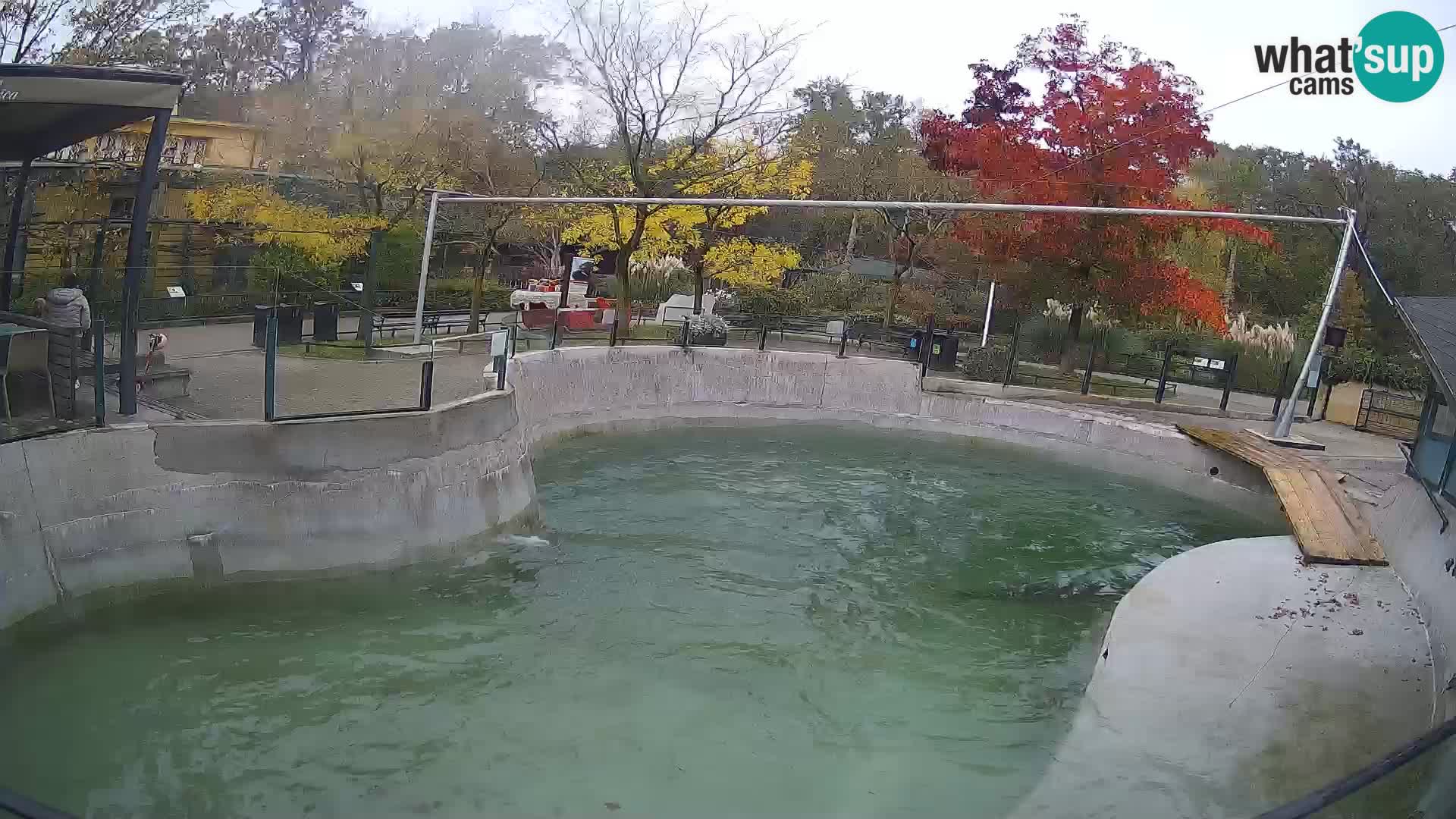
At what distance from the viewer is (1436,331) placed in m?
9.24

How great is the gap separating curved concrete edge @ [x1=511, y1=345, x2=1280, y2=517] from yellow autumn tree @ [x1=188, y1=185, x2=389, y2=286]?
4970mm

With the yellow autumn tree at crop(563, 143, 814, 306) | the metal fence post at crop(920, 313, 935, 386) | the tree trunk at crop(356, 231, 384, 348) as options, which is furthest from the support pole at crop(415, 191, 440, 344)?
the metal fence post at crop(920, 313, 935, 386)

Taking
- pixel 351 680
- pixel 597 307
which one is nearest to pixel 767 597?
pixel 351 680

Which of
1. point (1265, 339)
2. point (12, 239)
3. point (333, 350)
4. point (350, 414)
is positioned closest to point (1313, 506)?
point (350, 414)

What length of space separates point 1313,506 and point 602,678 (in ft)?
30.0

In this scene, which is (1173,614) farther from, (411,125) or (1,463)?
(411,125)

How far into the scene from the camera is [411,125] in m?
Result: 21.4

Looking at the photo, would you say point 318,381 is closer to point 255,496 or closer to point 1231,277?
point 255,496

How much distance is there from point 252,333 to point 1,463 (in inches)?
220

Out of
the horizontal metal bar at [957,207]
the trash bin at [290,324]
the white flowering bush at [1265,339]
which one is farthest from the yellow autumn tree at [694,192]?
the white flowering bush at [1265,339]

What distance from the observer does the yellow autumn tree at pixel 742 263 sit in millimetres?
26344

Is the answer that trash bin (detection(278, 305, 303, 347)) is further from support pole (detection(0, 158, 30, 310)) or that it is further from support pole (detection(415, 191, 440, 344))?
support pole (detection(0, 158, 30, 310))

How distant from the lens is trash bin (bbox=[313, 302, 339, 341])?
1494cm

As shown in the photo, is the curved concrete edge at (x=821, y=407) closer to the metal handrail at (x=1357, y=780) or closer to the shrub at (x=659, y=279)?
the shrub at (x=659, y=279)
